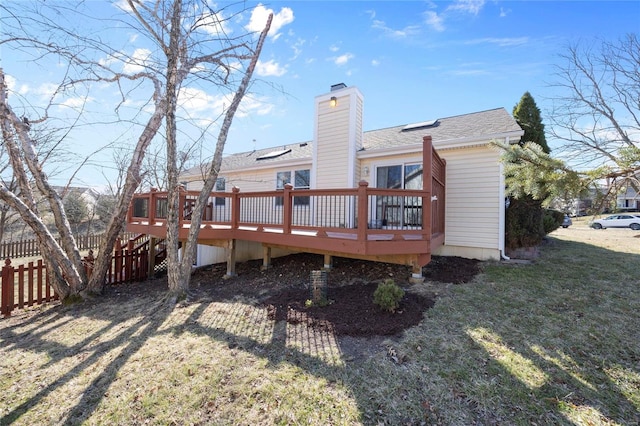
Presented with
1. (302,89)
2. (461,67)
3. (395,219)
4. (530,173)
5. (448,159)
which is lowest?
(395,219)

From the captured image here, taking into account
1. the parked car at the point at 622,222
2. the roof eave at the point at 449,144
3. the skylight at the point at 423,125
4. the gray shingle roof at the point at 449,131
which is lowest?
the parked car at the point at 622,222

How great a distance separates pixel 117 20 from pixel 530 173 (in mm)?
7543

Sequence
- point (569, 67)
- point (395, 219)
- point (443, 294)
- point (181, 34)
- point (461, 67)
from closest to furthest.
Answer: point (443, 294) → point (181, 34) → point (569, 67) → point (395, 219) → point (461, 67)

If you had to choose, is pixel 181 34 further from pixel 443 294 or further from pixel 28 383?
pixel 443 294

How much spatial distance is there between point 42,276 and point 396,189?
8071 mm

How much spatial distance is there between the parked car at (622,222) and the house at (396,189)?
1971cm

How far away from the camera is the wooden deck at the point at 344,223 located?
5.30m

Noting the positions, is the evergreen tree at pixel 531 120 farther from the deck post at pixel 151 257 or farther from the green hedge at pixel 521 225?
the deck post at pixel 151 257

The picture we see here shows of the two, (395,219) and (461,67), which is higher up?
(461,67)

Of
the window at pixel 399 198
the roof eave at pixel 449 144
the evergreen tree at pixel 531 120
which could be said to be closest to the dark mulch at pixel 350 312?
the window at pixel 399 198

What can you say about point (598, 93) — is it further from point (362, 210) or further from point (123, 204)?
point (123, 204)

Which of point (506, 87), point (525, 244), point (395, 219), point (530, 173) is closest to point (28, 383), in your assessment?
point (530, 173)

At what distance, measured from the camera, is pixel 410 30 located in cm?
803

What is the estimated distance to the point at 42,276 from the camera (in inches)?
258
